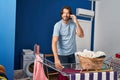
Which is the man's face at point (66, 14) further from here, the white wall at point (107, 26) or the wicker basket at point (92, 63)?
the white wall at point (107, 26)

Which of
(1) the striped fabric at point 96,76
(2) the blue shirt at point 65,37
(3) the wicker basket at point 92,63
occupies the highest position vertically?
(2) the blue shirt at point 65,37

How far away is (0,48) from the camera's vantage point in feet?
10.3

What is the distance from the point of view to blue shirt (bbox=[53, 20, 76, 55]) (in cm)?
242

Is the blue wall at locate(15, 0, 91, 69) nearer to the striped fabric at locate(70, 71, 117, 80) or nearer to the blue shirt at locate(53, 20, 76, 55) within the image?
the blue shirt at locate(53, 20, 76, 55)

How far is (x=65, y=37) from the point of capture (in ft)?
8.03

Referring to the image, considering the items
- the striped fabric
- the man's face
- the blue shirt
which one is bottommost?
the striped fabric

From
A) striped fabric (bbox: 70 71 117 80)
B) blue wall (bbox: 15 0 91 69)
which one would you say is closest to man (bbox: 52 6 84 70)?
striped fabric (bbox: 70 71 117 80)

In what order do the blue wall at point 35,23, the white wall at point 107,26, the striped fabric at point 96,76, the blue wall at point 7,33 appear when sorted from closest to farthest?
1. the striped fabric at point 96,76
2. the blue wall at point 7,33
3. the blue wall at point 35,23
4. the white wall at point 107,26

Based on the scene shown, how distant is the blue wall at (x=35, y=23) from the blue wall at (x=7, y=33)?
0.89 meters

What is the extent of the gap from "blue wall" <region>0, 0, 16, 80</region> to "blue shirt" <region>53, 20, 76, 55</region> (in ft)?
3.46

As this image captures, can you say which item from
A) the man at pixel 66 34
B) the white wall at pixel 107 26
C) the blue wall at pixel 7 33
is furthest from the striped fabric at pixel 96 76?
the white wall at pixel 107 26

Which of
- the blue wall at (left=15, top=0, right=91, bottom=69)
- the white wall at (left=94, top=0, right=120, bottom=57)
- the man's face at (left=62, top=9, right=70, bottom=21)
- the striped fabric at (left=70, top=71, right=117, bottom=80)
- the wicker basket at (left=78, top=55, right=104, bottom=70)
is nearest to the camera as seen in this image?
the striped fabric at (left=70, top=71, right=117, bottom=80)

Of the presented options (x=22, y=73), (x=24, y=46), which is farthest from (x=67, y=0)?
(x=22, y=73)

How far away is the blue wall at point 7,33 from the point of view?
3.13 metres
